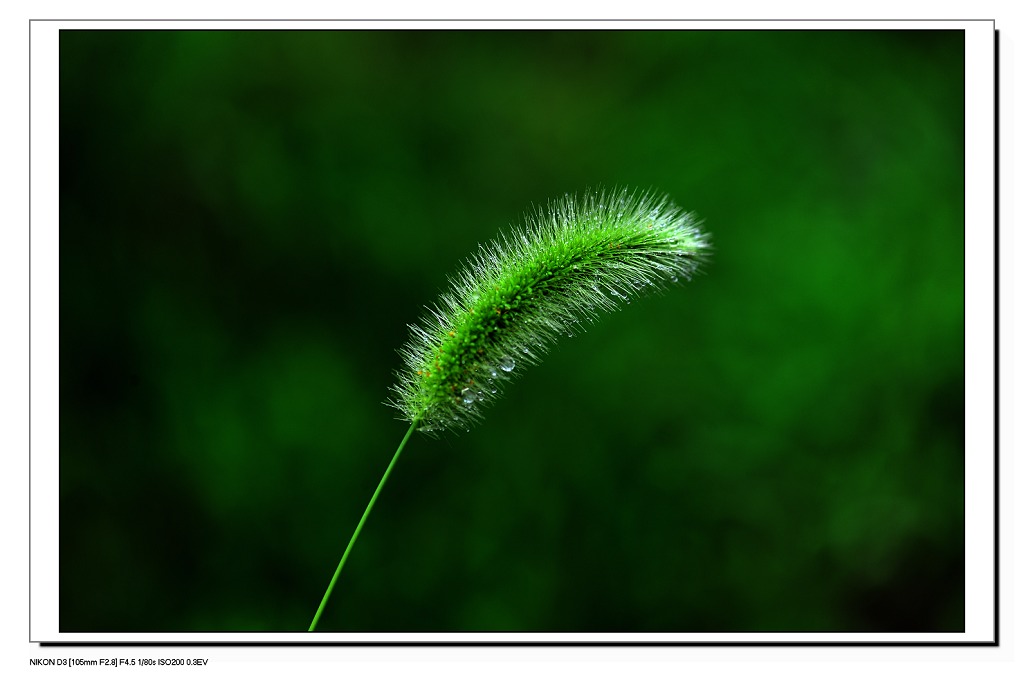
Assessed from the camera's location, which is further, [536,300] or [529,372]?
[529,372]

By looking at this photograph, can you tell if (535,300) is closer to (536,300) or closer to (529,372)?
(536,300)

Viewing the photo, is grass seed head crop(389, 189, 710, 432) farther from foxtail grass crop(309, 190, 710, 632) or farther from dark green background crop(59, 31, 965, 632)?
dark green background crop(59, 31, 965, 632)

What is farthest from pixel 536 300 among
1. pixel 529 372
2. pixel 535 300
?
pixel 529 372

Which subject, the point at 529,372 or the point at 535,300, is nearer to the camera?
the point at 535,300

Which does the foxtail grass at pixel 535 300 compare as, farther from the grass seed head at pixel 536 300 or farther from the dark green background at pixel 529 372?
the dark green background at pixel 529 372

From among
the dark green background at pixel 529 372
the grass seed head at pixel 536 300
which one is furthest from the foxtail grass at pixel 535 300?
the dark green background at pixel 529 372

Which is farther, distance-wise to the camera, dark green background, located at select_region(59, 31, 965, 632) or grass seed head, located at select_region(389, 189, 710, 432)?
dark green background, located at select_region(59, 31, 965, 632)

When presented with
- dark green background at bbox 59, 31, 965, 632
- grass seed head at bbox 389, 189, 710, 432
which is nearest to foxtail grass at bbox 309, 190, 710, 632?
Result: grass seed head at bbox 389, 189, 710, 432
